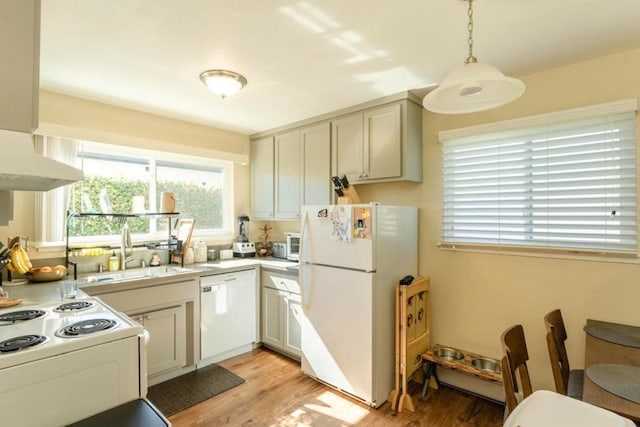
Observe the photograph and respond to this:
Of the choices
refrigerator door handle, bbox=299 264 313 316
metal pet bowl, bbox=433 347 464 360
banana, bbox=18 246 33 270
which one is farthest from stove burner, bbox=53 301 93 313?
metal pet bowl, bbox=433 347 464 360

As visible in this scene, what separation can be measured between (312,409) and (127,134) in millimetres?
2817

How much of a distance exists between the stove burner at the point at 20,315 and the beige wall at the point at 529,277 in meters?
2.59

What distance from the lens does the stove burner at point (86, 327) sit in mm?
1305

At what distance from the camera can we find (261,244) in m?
3.95

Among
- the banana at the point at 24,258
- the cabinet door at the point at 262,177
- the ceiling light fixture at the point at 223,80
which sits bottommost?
the banana at the point at 24,258

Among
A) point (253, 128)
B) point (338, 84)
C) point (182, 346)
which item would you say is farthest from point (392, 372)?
point (253, 128)

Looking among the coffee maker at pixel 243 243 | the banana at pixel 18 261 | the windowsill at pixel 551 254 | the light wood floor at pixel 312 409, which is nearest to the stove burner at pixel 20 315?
the banana at pixel 18 261

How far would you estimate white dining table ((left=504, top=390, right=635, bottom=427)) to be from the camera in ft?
3.29

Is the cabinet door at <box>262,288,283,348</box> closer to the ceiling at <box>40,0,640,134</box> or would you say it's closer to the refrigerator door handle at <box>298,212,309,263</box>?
the refrigerator door handle at <box>298,212,309,263</box>

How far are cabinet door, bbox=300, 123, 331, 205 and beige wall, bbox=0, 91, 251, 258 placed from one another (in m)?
0.88

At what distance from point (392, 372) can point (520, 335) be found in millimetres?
1166

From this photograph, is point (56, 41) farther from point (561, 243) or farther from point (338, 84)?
point (561, 243)

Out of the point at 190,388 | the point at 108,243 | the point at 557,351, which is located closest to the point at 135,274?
the point at 108,243

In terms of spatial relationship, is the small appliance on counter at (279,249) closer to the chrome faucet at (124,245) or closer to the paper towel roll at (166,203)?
the paper towel roll at (166,203)
